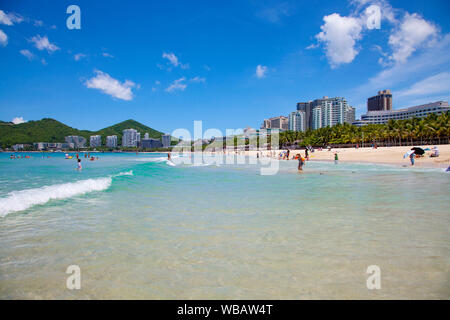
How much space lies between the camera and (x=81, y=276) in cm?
410

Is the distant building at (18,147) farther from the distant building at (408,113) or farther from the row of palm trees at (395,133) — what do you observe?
the distant building at (408,113)

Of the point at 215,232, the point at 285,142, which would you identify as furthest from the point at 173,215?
the point at 285,142

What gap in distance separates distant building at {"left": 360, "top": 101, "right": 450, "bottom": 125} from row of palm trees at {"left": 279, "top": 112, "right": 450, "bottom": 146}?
87.5 m

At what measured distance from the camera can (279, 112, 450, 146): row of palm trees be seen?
214ft

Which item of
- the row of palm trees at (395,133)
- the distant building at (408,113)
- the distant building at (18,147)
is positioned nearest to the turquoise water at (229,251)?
the row of palm trees at (395,133)

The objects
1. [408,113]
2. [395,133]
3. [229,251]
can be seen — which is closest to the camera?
[229,251]

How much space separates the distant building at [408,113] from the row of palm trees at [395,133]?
287 ft

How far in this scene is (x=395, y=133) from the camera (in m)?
76.2

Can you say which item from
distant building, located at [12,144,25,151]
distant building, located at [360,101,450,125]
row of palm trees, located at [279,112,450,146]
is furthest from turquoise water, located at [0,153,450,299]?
distant building, located at [12,144,25,151]

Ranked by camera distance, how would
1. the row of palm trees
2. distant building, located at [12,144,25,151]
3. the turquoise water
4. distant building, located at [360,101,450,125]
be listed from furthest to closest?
distant building, located at [12,144,25,151] < distant building, located at [360,101,450,125] < the row of palm trees < the turquoise water

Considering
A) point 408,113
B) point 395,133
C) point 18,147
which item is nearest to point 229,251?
point 395,133

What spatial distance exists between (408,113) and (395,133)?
128 m

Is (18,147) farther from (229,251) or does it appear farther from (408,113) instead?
(408,113)

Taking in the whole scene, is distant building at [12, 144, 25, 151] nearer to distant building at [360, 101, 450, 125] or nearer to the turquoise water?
the turquoise water
